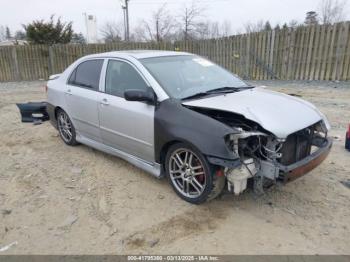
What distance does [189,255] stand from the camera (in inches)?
105

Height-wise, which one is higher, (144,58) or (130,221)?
(144,58)

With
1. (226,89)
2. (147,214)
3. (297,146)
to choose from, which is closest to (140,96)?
(226,89)

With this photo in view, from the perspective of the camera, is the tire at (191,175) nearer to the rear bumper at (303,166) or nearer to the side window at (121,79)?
the rear bumper at (303,166)

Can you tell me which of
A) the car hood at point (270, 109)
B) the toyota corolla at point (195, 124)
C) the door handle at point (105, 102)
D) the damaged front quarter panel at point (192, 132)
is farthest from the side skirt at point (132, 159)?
the car hood at point (270, 109)

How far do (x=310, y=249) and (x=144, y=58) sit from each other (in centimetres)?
295

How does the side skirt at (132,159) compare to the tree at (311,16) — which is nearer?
the side skirt at (132,159)

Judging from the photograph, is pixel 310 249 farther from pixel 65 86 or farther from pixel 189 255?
pixel 65 86

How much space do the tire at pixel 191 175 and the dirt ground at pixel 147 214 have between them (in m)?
0.14

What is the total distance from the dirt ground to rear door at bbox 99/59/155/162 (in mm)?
480

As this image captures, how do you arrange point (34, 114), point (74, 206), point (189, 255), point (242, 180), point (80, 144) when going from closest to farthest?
1. point (189, 255)
2. point (242, 180)
3. point (74, 206)
4. point (80, 144)
5. point (34, 114)

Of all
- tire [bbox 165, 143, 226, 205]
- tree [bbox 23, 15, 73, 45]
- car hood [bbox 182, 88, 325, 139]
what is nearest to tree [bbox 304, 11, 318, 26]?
tree [bbox 23, 15, 73, 45]

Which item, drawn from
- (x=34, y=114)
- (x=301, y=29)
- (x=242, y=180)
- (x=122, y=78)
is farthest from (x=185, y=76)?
(x=301, y=29)

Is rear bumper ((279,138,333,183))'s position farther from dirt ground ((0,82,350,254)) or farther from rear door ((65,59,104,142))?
rear door ((65,59,104,142))

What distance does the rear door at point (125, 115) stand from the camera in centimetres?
369
